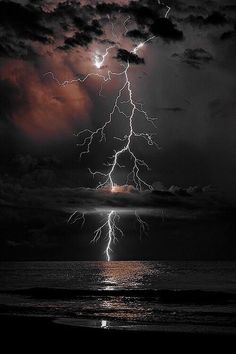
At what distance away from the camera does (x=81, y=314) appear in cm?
2956

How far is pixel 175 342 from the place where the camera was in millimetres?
19625

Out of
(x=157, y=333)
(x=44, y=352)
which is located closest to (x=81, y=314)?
(x=157, y=333)

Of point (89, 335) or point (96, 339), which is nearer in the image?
point (96, 339)

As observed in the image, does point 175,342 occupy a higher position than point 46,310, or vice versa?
point 46,310

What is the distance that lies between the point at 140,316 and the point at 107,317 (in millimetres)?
1780

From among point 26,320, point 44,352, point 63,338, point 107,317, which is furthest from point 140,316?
point 44,352

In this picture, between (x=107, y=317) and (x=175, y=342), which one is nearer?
(x=175, y=342)

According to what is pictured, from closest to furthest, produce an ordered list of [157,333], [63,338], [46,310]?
[63,338] < [157,333] < [46,310]

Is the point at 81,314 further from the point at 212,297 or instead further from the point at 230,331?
the point at 212,297

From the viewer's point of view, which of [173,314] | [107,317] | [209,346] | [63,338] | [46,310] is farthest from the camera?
[46,310]

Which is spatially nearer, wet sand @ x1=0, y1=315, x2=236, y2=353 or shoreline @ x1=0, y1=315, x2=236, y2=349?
wet sand @ x1=0, y1=315, x2=236, y2=353

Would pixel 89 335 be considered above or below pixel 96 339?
above

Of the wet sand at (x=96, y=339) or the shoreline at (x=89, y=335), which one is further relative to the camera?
the shoreline at (x=89, y=335)

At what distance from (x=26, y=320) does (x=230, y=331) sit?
9238 mm
